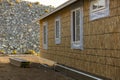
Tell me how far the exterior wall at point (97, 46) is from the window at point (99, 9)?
16 cm

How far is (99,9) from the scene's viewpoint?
9.19 m

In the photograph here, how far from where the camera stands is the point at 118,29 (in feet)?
26.1

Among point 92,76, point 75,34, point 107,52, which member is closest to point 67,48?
point 75,34

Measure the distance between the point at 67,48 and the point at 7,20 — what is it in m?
22.0

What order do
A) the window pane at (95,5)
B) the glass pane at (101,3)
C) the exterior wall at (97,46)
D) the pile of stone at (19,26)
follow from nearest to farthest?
the exterior wall at (97,46)
the glass pane at (101,3)
the window pane at (95,5)
the pile of stone at (19,26)

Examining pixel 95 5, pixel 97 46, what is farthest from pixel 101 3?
pixel 97 46

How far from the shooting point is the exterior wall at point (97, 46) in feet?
26.6

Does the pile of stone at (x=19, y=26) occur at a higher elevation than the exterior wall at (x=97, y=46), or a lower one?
higher

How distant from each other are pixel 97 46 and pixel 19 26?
24909 millimetres

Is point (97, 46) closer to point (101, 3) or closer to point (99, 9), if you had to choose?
point (99, 9)

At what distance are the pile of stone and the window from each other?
20.8 m

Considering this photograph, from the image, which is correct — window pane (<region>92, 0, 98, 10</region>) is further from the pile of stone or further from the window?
the pile of stone

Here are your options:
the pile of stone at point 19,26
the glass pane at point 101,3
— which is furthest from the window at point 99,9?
the pile of stone at point 19,26

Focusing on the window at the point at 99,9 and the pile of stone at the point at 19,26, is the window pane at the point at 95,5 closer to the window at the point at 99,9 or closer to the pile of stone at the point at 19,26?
the window at the point at 99,9
